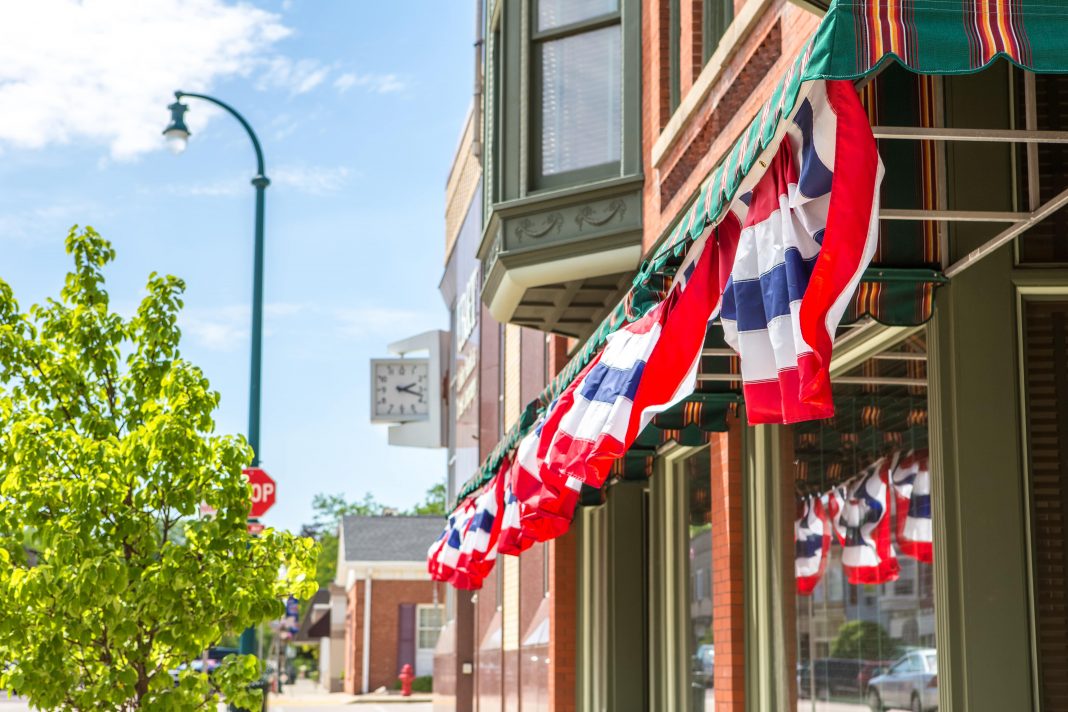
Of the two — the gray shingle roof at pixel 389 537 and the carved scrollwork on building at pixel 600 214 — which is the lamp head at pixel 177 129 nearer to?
the carved scrollwork on building at pixel 600 214

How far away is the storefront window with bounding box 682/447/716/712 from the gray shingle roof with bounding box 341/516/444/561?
5265 cm

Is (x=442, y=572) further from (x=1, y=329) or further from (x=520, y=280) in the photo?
(x=1, y=329)

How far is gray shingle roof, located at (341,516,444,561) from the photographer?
65000 mm

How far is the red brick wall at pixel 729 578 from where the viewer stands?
30.5 ft

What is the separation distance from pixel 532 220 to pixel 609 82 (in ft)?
4.51

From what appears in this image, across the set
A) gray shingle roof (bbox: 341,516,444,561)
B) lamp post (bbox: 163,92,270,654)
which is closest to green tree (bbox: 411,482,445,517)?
gray shingle roof (bbox: 341,516,444,561)

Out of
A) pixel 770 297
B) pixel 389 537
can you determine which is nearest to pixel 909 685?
pixel 770 297

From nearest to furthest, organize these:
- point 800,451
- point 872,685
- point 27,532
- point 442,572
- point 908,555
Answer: point 908,555
point 872,685
point 800,451
point 27,532
point 442,572

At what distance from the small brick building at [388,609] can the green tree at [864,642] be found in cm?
5353

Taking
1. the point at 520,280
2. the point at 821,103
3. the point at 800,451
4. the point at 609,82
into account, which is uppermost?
the point at 609,82

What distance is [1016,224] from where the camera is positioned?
231 inches

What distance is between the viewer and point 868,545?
295 inches

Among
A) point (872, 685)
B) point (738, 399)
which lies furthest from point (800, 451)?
point (872, 685)

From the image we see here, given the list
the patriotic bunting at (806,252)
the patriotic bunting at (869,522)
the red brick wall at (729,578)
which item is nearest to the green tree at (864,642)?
the patriotic bunting at (869,522)
